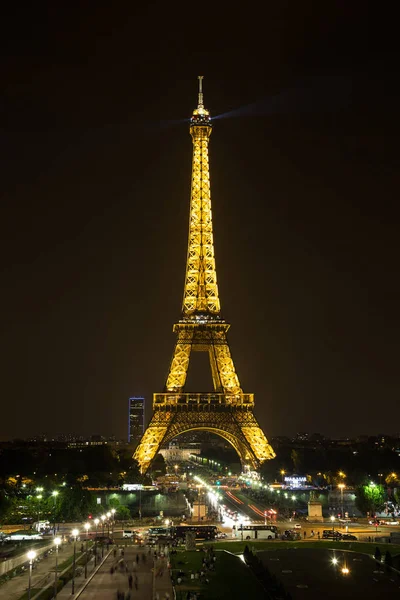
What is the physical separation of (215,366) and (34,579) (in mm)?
64366

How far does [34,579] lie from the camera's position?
49344 millimetres

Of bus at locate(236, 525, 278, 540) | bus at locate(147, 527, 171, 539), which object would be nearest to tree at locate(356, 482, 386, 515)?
bus at locate(236, 525, 278, 540)

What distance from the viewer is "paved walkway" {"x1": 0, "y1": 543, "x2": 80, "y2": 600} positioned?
151 ft

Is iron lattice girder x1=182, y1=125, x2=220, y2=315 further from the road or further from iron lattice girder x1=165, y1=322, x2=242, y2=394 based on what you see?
the road

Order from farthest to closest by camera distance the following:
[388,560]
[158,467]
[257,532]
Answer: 1. [158,467]
2. [257,532]
3. [388,560]

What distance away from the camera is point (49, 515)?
77.5 metres

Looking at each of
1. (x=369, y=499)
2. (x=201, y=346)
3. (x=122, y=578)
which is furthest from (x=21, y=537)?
(x=201, y=346)

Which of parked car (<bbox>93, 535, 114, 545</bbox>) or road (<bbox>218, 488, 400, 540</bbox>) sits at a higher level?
road (<bbox>218, 488, 400, 540</bbox>)

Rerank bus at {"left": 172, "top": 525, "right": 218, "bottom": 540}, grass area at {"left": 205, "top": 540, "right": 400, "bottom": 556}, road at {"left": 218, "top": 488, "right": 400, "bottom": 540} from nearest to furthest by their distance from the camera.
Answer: grass area at {"left": 205, "top": 540, "right": 400, "bottom": 556}, bus at {"left": 172, "top": 525, "right": 218, "bottom": 540}, road at {"left": 218, "top": 488, "right": 400, "bottom": 540}

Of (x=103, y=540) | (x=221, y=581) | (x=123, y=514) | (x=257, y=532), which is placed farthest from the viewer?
(x=123, y=514)

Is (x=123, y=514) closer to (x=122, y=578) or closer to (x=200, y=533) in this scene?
(x=200, y=533)

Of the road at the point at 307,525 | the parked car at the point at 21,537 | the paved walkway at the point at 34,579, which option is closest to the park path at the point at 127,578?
the paved walkway at the point at 34,579

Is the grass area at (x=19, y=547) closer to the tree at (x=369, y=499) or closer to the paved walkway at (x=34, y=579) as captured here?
the paved walkway at (x=34, y=579)

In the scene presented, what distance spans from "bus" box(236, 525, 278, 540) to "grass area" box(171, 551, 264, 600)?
12.2 m
